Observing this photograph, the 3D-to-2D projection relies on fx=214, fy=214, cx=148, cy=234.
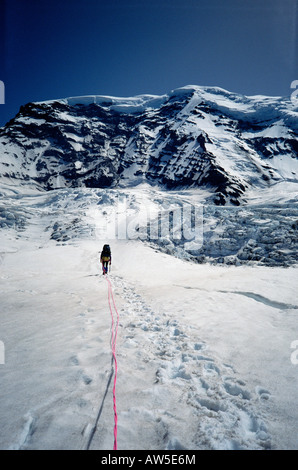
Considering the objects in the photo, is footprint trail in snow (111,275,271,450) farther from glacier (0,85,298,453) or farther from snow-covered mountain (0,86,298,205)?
snow-covered mountain (0,86,298,205)

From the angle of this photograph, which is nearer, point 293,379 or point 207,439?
point 207,439

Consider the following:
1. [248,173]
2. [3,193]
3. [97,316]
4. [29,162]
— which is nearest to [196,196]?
[248,173]

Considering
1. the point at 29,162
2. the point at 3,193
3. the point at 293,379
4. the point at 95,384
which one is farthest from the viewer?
the point at 29,162

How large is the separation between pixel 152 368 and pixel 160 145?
131 meters

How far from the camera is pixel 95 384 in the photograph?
10.6 feet

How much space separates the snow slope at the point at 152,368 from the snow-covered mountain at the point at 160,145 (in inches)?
2606

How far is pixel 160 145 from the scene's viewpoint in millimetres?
122875

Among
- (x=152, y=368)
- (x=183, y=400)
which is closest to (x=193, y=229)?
(x=152, y=368)

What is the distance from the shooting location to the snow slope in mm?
2520

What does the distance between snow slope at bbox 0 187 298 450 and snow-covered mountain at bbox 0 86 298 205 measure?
66.2 m

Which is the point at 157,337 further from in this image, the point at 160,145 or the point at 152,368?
the point at 160,145

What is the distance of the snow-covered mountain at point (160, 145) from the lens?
93.9 metres

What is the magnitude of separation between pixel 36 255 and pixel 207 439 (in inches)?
736
